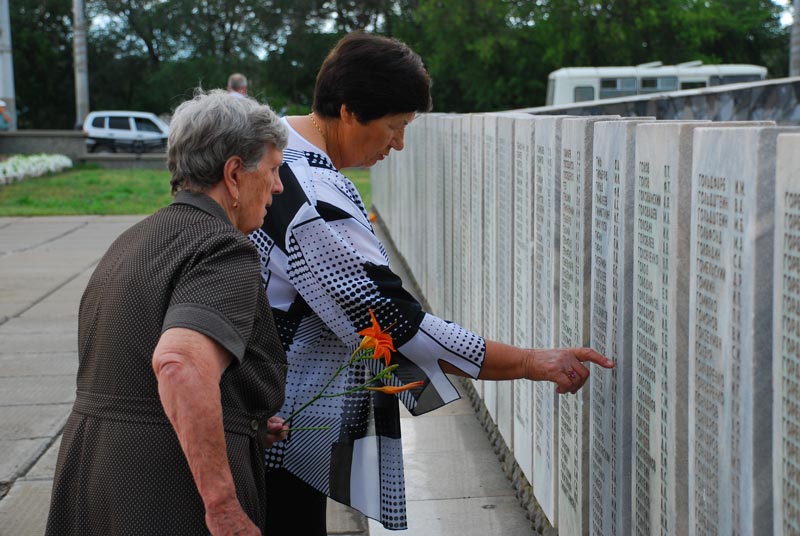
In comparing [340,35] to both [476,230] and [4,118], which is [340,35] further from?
[476,230]

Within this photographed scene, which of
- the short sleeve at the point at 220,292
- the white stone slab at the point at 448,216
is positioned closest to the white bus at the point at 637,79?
the white stone slab at the point at 448,216

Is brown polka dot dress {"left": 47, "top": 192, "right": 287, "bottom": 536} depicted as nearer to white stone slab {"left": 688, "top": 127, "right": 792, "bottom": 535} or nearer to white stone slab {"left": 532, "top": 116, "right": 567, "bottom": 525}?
white stone slab {"left": 688, "top": 127, "right": 792, "bottom": 535}

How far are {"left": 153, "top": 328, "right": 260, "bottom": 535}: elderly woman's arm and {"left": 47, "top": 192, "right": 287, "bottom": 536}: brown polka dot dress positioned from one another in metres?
0.07

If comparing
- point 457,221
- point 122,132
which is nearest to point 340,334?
point 457,221

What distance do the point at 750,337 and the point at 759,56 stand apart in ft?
168

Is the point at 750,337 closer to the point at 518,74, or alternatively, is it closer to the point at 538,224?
the point at 538,224

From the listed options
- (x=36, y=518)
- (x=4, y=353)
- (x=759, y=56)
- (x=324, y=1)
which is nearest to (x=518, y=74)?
(x=759, y=56)

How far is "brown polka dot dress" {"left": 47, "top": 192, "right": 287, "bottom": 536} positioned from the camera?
2.27m

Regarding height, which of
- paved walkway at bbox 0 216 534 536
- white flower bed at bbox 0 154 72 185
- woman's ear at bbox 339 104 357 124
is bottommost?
paved walkway at bbox 0 216 534 536

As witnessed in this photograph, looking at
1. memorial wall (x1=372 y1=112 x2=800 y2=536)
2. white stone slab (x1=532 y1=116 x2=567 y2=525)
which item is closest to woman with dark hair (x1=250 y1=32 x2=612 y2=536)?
memorial wall (x1=372 y1=112 x2=800 y2=536)

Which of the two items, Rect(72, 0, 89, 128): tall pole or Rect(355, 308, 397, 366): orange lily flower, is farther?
Rect(72, 0, 89, 128): tall pole

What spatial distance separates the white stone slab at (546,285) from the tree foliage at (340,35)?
4115 centimetres

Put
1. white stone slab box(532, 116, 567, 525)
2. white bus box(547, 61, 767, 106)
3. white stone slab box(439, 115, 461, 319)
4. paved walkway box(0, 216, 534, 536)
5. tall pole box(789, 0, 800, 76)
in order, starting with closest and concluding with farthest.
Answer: white stone slab box(532, 116, 567, 525)
paved walkway box(0, 216, 534, 536)
white stone slab box(439, 115, 461, 319)
white bus box(547, 61, 767, 106)
tall pole box(789, 0, 800, 76)

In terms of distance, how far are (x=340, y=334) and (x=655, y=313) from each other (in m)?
0.75
